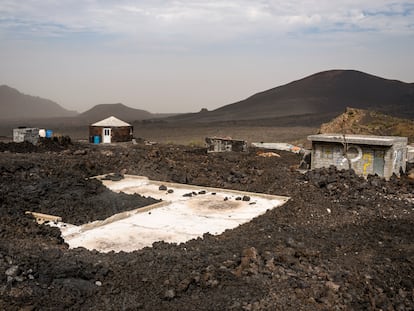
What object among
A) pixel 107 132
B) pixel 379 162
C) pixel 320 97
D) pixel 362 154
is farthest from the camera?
pixel 320 97

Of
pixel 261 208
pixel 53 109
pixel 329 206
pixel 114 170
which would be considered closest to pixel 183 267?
pixel 261 208

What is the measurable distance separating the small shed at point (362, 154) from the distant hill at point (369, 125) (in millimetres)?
10606

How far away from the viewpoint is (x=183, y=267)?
771 centimetres

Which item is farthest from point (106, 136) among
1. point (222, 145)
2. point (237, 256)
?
point (237, 256)

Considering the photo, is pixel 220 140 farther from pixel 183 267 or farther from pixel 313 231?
pixel 183 267

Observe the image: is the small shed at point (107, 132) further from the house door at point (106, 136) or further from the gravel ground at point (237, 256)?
the gravel ground at point (237, 256)

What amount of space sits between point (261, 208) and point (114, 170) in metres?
7.85

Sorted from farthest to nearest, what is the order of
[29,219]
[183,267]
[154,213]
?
[154,213] < [29,219] < [183,267]

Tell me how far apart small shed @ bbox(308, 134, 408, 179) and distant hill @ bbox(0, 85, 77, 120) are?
144 metres

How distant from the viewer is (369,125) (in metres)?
30.5

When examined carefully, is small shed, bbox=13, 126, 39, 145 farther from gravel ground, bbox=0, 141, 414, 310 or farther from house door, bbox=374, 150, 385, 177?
house door, bbox=374, 150, 385, 177

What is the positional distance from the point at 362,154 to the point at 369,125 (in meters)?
14.5

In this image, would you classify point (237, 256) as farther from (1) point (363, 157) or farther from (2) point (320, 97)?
(2) point (320, 97)

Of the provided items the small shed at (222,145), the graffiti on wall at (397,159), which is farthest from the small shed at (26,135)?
the graffiti on wall at (397,159)
